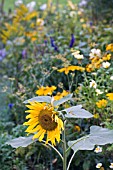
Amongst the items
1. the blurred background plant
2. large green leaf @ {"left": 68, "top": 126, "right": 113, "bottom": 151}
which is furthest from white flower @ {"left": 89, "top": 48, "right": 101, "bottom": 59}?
large green leaf @ {"left": 68, "top": 126, "right": 113, "bottom": 151}

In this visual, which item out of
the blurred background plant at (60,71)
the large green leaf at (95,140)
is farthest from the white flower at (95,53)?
the large green leaf at (95,140)

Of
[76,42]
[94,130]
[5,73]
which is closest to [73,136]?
[94,130]

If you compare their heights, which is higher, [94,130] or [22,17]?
[22,17]

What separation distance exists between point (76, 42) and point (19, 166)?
5.45ft

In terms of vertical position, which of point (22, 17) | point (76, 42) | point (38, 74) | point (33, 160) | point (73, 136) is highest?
point (22, 17)

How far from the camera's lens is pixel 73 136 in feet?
9.37

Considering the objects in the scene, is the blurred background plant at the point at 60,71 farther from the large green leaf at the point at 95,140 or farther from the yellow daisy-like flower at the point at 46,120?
the yellow daisy-like flower at the point at 46,120

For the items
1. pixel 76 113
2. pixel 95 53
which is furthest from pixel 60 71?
pixel 76 113

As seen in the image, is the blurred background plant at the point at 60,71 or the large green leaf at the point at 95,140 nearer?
the large green leaf at the point at 95,140

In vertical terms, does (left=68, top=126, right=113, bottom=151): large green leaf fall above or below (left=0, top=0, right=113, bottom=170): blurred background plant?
below

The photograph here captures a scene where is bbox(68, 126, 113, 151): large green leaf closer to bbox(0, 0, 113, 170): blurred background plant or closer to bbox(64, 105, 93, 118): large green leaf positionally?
bbox(64, 105, 93, 118): large green leaf

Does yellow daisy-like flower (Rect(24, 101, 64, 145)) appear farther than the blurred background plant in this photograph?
No

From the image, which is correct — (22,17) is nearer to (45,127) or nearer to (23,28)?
(23,28)

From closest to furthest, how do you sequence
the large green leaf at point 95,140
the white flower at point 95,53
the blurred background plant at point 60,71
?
the large green leaf at point 95,140, the blurred background plant at point 60,71, the white flower at point 95,53
